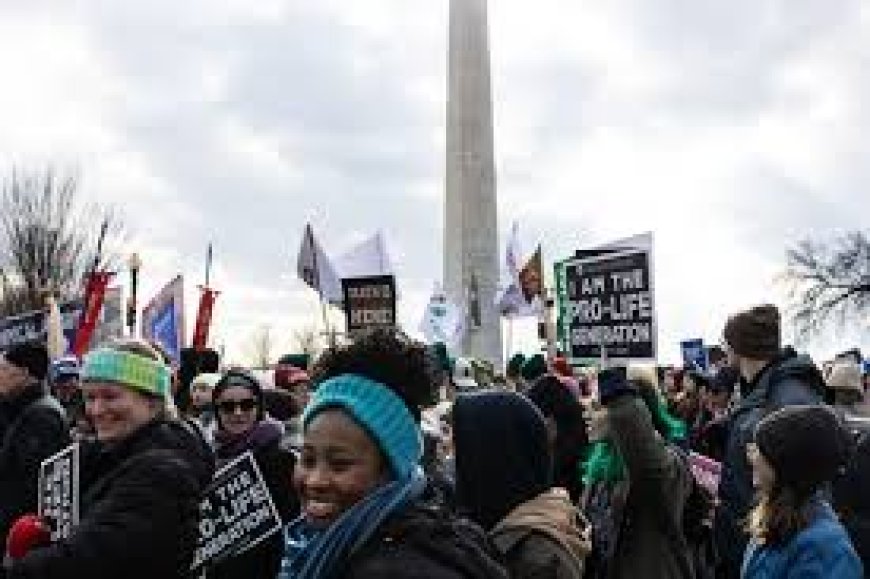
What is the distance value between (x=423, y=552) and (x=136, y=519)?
5.23 feet

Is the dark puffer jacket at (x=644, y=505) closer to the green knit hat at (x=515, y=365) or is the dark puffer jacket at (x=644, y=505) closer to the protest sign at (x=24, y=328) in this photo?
the green knit hat at (x=515, y=365)

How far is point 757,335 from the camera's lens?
5.81m

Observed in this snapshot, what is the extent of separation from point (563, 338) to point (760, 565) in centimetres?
653

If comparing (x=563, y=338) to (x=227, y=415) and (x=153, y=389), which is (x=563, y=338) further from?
(x=153, y=389)

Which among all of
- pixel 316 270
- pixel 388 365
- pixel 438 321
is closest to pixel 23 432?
pixel 388 365

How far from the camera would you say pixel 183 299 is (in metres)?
15.4

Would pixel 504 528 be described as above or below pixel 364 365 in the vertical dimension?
below

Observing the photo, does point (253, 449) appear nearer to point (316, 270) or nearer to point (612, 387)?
point (612, 387)

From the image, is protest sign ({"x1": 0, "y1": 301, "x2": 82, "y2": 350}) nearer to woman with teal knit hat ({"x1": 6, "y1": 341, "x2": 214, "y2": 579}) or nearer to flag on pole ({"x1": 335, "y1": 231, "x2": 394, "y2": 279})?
flag on pole ({"x1": 335, "y1": 231, "x2": 394, "y2": 279})

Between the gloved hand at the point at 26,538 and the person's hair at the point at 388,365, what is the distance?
5.10 ft

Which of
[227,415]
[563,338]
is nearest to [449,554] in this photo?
[227,415]

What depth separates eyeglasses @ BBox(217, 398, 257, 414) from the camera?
6.20 metres

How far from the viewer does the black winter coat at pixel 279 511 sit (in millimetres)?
5555

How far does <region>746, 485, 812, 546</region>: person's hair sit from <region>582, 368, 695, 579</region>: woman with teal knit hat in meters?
1.13
